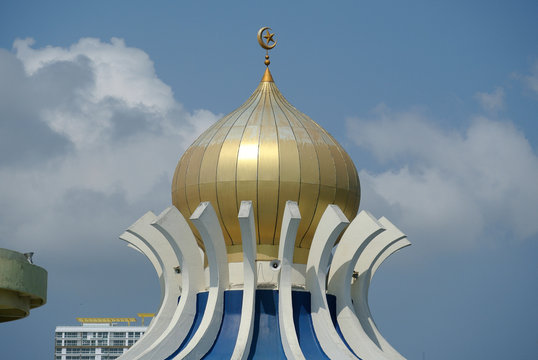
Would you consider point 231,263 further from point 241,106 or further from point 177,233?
point 241,106

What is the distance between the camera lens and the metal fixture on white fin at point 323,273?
41094 mm

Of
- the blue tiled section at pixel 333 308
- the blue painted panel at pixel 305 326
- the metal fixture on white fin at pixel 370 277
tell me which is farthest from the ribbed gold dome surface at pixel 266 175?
the blue painted panel at pixel 305 326

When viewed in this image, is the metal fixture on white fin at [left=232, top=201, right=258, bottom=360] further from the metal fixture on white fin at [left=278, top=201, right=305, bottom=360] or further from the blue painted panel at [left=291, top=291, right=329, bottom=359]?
the blue painted panel at [left=291, top=291, right=329, bottom=359]

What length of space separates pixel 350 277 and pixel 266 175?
5066 mm

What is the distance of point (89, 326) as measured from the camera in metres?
144

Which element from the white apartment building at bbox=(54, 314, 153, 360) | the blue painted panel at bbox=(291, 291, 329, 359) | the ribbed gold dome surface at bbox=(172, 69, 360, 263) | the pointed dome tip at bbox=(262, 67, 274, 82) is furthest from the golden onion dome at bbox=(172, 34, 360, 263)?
the white apartment building at bbox=(54, 314, 153, 360)

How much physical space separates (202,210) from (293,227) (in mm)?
3419

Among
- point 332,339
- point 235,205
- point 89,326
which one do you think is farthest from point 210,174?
point 89,326

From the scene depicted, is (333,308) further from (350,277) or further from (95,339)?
(95,339)

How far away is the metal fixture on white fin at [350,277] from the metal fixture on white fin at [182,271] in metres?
5.28

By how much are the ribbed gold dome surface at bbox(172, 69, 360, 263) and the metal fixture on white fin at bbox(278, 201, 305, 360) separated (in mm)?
1382

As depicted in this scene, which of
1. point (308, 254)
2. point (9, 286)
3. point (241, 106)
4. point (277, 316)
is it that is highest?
point (241, 106)

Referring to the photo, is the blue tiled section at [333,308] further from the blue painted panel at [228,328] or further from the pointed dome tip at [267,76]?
the pointed dome tip at [267,76]

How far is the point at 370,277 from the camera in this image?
4519 cm
